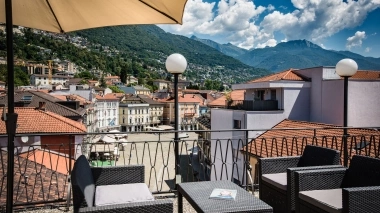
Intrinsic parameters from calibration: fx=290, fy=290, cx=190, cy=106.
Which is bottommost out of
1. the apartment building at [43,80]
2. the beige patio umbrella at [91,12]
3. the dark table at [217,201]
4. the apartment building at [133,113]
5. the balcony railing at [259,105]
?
the apartment building at [133,113]

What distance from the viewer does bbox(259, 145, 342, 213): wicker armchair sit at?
328cm

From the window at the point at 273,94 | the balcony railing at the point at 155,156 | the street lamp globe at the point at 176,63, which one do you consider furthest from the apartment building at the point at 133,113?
the street lamp globe at the point at 176,63

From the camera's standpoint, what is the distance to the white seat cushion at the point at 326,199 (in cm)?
268

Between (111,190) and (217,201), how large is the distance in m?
1.30

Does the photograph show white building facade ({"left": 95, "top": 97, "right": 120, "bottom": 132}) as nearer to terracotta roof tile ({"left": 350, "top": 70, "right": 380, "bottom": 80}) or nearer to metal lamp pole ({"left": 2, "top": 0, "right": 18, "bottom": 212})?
terracotta roof tile ({"left": 350, "top": 70, "right": 380, "bottom": 80})

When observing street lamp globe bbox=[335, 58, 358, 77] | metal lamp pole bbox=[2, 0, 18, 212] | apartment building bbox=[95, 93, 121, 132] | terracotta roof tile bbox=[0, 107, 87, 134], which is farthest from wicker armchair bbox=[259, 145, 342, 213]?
apartment building bbox=[95, 93, 121, 132]

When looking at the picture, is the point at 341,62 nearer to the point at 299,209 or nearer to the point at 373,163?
the point at 373,163

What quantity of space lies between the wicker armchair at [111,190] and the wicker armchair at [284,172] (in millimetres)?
1535

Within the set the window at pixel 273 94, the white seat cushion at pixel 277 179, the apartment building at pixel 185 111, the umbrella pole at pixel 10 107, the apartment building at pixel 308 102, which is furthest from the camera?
the apartment building at pixel 185 111

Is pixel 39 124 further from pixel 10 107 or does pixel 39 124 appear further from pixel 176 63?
pixel 10 107

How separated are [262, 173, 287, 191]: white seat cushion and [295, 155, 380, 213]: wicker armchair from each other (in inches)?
13.5

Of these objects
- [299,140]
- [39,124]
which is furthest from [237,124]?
[39,124]

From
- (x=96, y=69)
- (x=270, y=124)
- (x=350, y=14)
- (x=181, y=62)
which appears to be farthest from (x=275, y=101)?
(x=96, y=69)

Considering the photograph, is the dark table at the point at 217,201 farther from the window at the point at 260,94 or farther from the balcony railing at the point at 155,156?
the window at the point at 260,94
